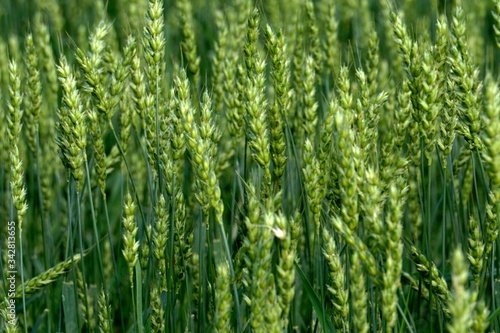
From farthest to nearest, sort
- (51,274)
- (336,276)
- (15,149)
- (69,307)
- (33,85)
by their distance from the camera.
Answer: (33,85) → (69,307) → (51,274) → (15,149) → (336,276)

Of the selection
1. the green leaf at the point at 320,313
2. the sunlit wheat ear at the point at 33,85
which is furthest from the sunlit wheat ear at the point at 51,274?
the green leaf at the point at 320,313

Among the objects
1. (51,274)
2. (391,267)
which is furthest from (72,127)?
(391,267)

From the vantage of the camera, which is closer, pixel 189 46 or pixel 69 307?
pixel 69 307

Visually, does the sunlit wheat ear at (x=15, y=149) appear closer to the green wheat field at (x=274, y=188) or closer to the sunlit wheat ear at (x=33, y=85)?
the green wheat field at (x=274, y=188)

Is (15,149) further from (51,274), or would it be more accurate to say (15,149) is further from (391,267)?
(391,267)

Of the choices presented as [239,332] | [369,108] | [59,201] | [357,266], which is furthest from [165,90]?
[357,266]

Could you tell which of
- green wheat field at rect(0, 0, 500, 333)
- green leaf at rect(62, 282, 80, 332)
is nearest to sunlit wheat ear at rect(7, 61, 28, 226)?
green wheat field at rect(0, 0, 500, 333)

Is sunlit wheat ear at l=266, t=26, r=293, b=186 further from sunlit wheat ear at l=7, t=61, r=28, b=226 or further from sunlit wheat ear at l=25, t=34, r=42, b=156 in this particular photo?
sunlit wheat ear at l=25, t=34, r=42, b=156

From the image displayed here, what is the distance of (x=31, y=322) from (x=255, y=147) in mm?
1262

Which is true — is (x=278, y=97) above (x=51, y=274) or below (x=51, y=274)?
above

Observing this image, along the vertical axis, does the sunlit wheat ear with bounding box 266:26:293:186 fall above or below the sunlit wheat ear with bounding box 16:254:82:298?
above

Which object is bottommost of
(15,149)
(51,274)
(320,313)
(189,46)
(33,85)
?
(320,313)

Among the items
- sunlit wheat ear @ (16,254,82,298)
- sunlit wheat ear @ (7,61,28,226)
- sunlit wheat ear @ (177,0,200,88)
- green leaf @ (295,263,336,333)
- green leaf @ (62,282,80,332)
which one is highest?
sunlit wheat ear @ (177,0,200,88)

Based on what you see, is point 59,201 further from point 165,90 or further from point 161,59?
point 161,59
